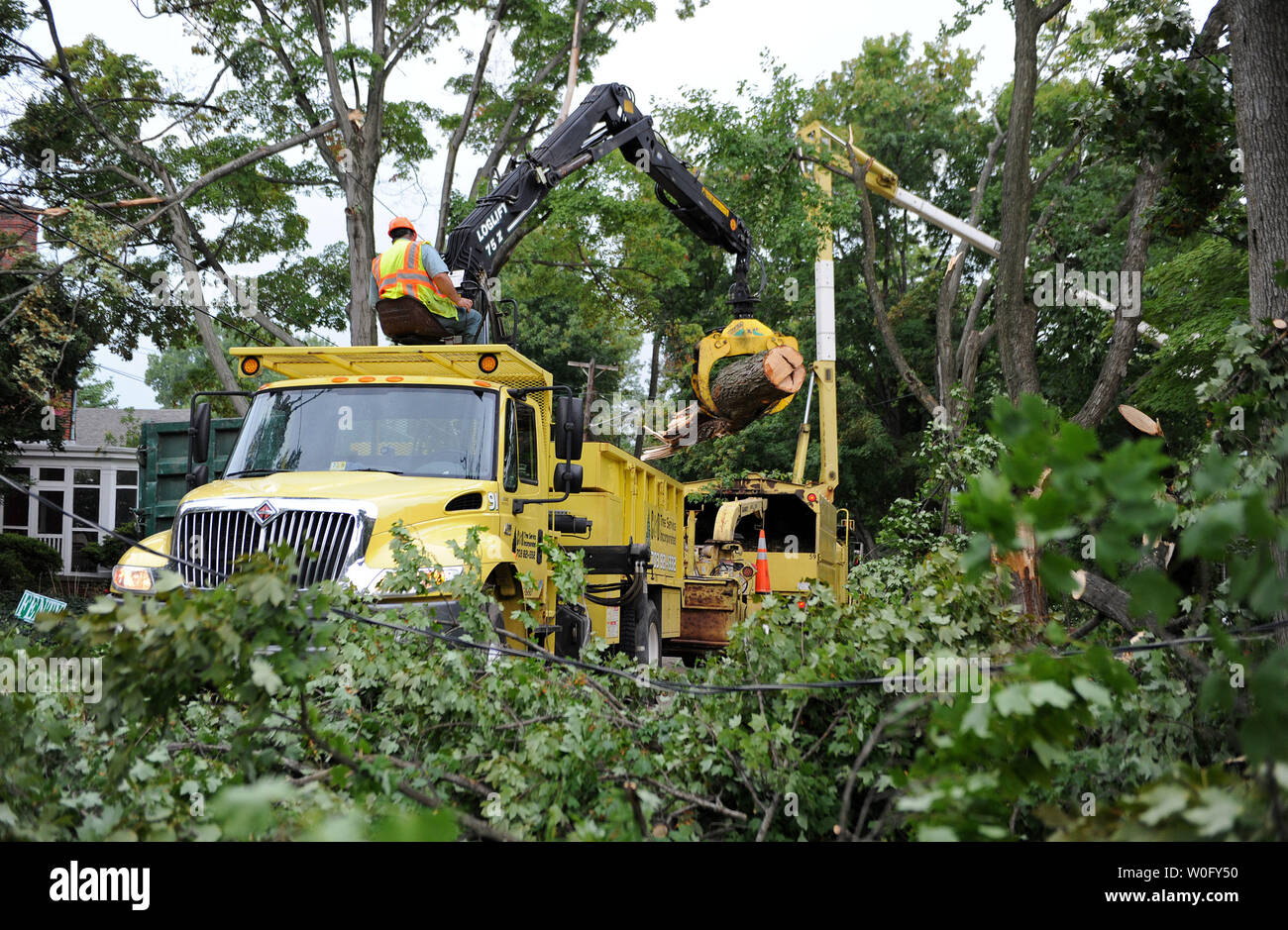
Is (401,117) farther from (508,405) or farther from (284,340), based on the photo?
(508,405)

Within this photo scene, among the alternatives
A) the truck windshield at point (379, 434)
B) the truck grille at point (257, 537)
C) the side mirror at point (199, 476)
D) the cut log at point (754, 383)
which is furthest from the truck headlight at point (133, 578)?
the cut log at point (754, 383)

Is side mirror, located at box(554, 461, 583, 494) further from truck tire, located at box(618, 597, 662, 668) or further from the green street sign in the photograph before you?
the green street sign

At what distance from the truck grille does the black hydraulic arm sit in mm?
3179

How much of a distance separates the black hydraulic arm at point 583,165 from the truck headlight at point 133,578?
3.57 metres

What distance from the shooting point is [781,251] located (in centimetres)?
1864

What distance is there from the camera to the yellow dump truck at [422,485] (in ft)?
19.9

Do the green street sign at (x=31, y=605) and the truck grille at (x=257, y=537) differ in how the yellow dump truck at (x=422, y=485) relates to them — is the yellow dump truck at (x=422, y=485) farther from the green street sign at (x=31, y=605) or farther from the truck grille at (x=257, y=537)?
the green street sign at (x=31, y=605)

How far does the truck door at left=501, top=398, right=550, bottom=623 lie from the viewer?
7.12 metres

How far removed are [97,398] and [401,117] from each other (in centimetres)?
4498

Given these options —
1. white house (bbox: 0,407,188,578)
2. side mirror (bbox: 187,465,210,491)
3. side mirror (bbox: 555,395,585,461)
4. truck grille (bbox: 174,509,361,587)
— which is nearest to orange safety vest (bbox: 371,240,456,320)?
side mirror (bbox: 555,395,585,461)

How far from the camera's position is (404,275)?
7.61 m

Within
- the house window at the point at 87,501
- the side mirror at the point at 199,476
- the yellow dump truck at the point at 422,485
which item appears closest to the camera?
the yellow dump truck at the point at 422,485

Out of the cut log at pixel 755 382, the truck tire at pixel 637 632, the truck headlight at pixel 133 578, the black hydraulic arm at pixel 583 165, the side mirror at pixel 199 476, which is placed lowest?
the truck tire at pixel 637 632

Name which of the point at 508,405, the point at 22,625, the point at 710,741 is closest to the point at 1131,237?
the point at 508,405
